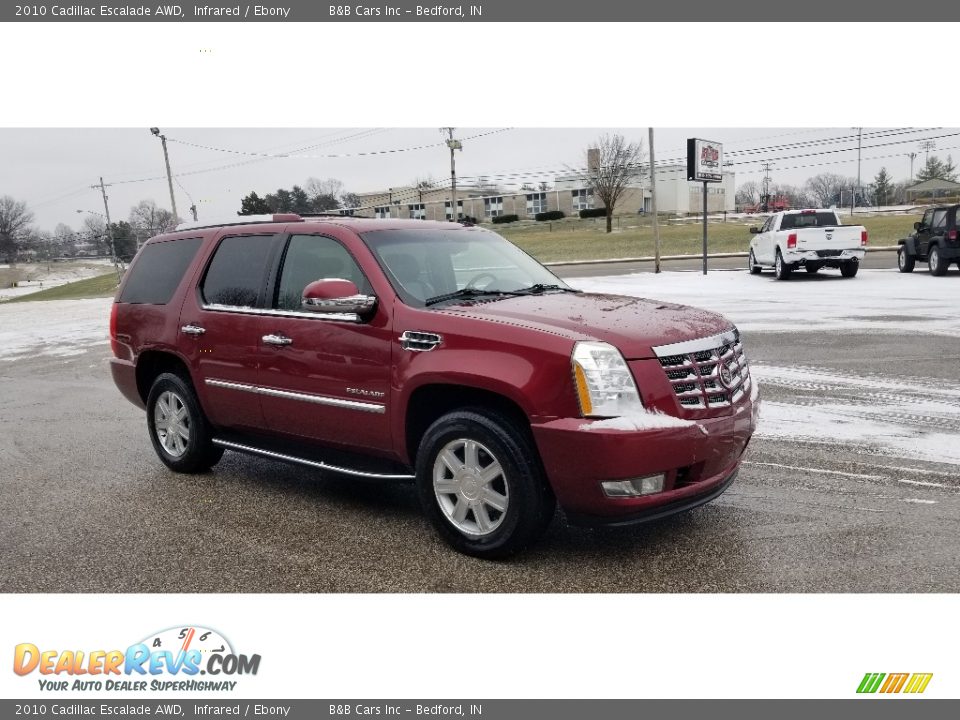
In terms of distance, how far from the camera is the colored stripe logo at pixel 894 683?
3197 millimetres

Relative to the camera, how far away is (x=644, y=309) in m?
4.60

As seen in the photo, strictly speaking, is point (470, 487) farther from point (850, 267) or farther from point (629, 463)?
point (850, 267)

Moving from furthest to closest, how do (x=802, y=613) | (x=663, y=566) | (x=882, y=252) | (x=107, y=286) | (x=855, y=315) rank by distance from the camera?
(x=107, y=286)
(x=882, y=252)
(x=855, y=315)
(x=663, y=566)
(x=802, y=613)

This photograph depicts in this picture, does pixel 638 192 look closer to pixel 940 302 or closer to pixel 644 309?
pixel 940 302

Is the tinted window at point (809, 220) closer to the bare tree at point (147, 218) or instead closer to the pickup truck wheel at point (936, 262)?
the pickup truck wheel at point (936, 262)

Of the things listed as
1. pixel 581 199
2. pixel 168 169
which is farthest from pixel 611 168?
pixel 168 169

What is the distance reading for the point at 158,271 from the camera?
20.6 feet

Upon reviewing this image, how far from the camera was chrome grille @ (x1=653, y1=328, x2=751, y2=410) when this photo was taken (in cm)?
393

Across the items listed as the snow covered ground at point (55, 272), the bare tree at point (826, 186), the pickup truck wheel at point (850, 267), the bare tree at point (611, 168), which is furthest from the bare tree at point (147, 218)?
the bare tree at point (826, 186)

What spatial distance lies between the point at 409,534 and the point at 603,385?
5.37 ft

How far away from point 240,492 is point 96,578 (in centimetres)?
153

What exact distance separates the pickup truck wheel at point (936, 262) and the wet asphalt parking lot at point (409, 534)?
53.6 feet

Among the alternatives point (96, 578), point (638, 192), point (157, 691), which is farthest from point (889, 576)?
point (638, 192)

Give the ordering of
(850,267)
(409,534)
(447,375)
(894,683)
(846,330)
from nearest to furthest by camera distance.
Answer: (894,683), (447,375), (409,534), (846,330), (850,267)
